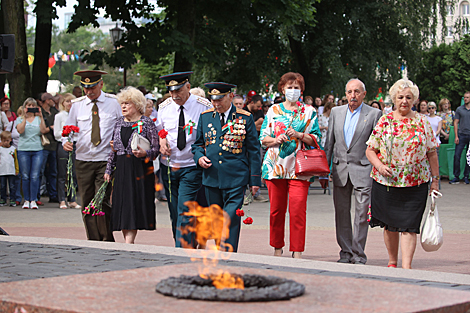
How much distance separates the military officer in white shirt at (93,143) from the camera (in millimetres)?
8922

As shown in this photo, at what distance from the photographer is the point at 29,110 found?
14477 millimetres

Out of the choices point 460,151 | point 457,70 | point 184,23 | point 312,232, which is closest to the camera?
point 312,232

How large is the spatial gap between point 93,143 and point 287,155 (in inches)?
94.3

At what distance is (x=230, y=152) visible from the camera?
793 centimetres

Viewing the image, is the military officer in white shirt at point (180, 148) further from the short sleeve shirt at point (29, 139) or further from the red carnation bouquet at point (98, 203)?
A: the short sleeve shirt at point (29, 139)

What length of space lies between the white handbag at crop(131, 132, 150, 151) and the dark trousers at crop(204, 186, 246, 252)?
95 cm

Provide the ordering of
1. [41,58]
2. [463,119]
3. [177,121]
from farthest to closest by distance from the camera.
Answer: [41,58] → [463,119] → [177,121]

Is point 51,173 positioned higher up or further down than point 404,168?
further down

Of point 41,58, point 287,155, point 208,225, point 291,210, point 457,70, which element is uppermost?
point 457,70

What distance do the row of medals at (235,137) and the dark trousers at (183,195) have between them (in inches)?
18.9

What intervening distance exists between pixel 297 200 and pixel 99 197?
2.39 meters

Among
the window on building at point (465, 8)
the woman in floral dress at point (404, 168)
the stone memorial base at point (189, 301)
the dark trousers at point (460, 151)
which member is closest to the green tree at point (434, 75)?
the dark trousers at point (460, 151)

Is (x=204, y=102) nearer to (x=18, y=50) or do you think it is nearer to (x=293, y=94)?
(x=293, y=94)

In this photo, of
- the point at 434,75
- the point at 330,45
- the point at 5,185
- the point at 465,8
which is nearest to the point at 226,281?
the point at 5,185
